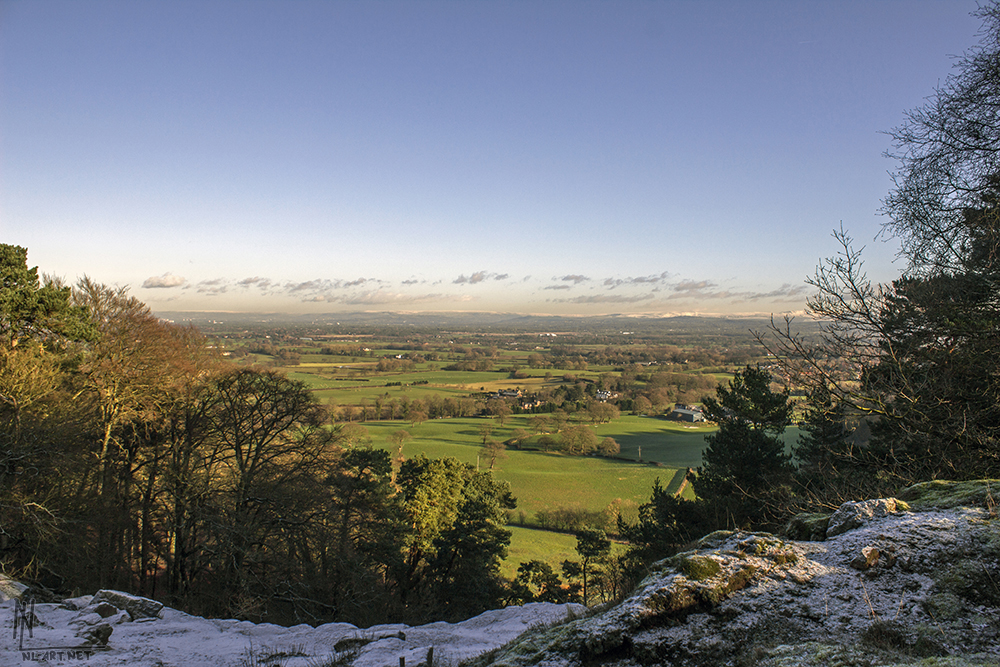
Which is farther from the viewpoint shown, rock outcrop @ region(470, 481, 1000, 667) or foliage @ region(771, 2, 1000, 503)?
foliage @ region(771, 2, 1000, 503)

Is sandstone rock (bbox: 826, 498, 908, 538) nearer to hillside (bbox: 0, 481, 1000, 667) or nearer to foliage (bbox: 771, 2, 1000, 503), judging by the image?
hillside (bbox: 0, 481, 1000, 667)

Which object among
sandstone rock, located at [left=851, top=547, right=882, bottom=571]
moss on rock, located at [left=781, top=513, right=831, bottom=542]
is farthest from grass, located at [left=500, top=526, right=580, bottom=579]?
sandstone rock, located at [left=851, top=547, right=882, bottom=571]

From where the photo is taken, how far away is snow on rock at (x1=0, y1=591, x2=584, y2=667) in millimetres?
6137

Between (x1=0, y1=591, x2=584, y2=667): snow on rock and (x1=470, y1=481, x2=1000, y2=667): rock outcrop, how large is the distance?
217cm

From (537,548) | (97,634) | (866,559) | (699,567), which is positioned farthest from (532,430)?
(866,559)

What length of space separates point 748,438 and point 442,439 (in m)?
39.1

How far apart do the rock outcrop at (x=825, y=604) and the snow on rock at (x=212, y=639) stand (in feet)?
7.13

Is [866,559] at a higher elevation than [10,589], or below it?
higher

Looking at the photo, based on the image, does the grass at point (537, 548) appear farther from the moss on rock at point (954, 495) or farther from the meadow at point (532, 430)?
the moss on rock at point (954, 495)

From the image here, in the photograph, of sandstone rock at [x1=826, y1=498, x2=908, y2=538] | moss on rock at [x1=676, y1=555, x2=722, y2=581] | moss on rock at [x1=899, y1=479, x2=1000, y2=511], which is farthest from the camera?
sandstone rock at [x1=826, y1=498, x2=908, y2=538]

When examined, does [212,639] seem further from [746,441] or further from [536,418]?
[536,418]

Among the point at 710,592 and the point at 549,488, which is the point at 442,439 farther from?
the point at 710,592

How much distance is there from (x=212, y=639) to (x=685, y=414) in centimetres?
6578

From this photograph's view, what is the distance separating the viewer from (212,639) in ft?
24.2
